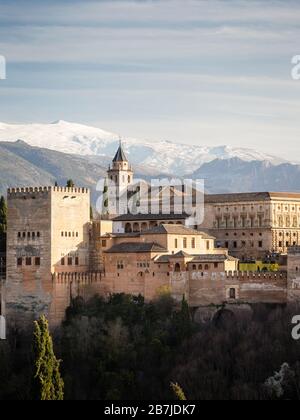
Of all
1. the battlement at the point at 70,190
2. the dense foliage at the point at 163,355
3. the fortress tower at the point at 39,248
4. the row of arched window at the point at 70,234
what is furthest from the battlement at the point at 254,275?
the battlement at the point at 70,190

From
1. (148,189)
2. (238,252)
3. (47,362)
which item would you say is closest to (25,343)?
(47,362)

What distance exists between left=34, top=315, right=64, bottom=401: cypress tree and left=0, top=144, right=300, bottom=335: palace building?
9834 mm

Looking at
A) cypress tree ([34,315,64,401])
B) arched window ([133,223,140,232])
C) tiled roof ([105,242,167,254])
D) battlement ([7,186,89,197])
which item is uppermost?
battlement ([7,186,89,197])

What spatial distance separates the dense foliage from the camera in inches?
2571

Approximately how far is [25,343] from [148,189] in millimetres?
26260

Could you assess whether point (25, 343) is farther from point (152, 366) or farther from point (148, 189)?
point (148, 189)

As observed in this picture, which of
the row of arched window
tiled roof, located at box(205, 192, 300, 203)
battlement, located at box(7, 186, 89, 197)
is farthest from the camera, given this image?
tiled roof, located at box(205, 192, 300, 203)

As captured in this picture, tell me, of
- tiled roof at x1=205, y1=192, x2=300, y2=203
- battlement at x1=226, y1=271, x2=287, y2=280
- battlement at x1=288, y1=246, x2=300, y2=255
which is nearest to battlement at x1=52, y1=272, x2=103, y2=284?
battlement at x1=226, y1=271, x2=287, y2=280

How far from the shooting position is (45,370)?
62688 mm

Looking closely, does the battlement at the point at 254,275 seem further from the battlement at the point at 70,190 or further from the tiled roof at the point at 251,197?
the tiled roof at the point at 251,197

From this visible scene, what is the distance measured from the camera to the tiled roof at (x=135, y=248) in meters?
72.9

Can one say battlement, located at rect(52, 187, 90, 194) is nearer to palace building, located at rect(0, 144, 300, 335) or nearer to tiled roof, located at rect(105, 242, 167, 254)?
palace building, located at rect(0, 144, 300, 335)

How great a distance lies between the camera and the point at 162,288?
7206cm

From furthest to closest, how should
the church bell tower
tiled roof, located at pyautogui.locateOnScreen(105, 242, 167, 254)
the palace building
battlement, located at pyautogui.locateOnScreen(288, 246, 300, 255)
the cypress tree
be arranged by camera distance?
the church bell tower, tiled roof, located at pyautogui.locateOnScreen(105, 242, 167, 254), the palace building, battlement, located at pyautogui.locateOnScreen(288, 246, 300, 255), the cypress tree
